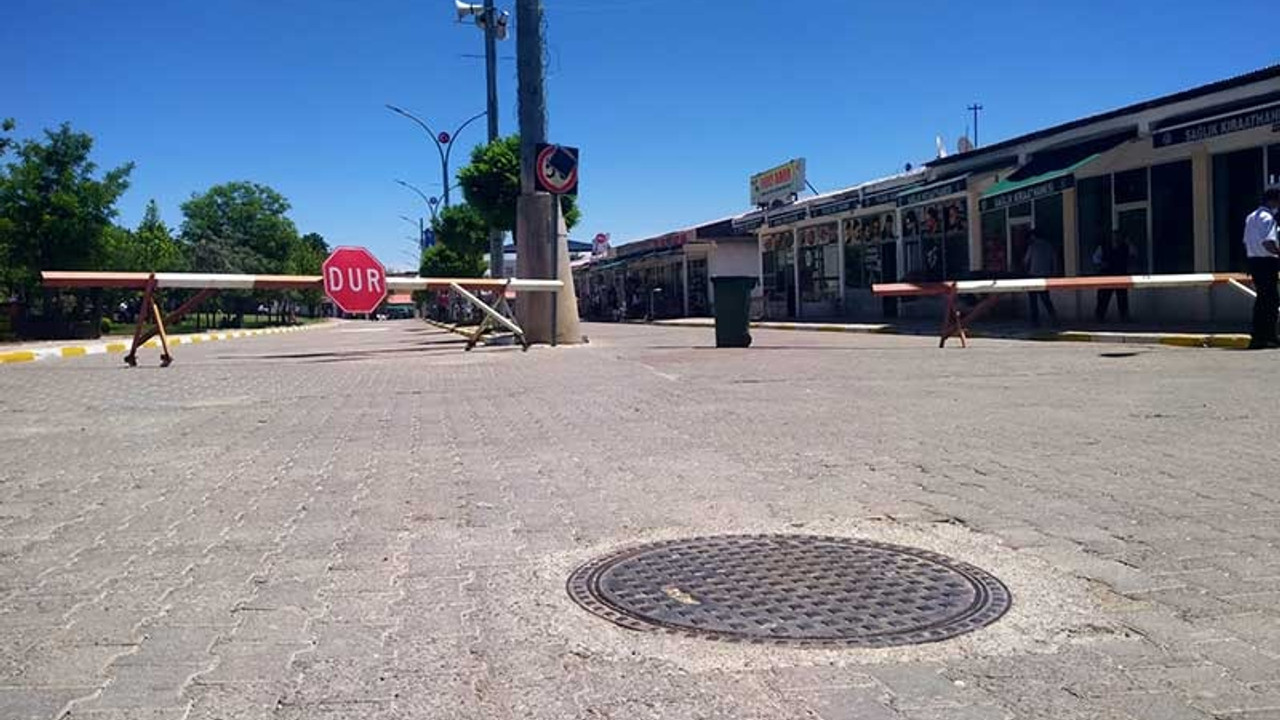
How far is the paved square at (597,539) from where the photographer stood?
327cm

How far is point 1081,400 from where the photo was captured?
9453mm

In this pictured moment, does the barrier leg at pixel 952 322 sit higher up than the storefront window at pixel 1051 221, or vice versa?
the storefront window at pixel 1051 221

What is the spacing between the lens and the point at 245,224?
79375 millimetres

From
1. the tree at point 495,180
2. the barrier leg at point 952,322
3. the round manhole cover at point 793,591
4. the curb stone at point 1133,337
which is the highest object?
the tree at point 495,180

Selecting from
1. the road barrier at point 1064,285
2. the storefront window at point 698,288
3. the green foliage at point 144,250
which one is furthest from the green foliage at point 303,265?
the road barrier at point 1064,285

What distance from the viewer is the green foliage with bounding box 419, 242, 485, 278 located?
55.2 meters

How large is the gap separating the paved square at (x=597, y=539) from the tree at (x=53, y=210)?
2585 centimetres

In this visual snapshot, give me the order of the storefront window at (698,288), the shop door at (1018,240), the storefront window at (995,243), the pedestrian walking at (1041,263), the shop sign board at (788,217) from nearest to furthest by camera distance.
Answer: the pedestrian walking at (1041,263)
the shop door at (1018,240)
the storefront window at (995,243)
the shop sign board at (788,217)
the storefront window at (698,288)

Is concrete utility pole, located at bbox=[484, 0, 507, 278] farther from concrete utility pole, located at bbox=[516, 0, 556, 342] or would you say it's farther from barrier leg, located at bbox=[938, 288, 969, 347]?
barrier leg, located at bbox=[938, 288, 969, 347]

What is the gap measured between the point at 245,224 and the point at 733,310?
68984 millimetres

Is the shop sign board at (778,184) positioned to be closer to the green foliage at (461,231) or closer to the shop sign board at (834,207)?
the shop sign board at (834,207)

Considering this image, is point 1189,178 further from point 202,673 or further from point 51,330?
point 51,330

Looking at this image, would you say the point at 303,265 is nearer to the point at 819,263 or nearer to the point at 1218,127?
the point at 819,263

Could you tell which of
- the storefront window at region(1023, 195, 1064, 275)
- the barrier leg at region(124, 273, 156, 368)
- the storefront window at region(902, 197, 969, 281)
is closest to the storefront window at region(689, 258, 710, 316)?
the storefront window at region(902, 197, 969, 281)
